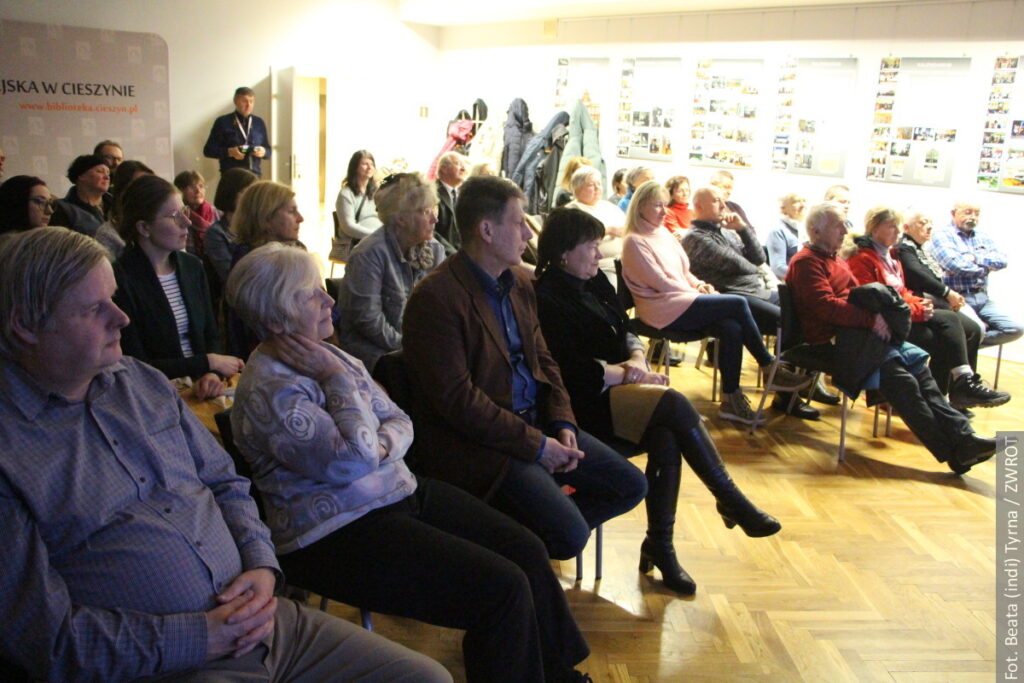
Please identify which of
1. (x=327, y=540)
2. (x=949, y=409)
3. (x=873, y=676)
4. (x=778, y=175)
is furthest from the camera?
(x=778, y=175)

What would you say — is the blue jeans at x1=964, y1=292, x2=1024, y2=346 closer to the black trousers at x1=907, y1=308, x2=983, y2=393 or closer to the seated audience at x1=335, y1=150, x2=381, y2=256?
the black trousers at x1=907, y1=308, x2=983, y2=393

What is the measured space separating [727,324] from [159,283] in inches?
123

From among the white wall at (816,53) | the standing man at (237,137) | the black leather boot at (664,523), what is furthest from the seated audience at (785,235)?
the standing man at (237,137)

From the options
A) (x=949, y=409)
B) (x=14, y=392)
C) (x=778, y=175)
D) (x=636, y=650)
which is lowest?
(x=636, y=650)

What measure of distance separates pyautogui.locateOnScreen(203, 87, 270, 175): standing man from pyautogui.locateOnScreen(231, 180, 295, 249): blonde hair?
6092mm

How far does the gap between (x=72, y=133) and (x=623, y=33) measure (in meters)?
5.84

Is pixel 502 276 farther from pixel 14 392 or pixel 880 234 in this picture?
pixel 880 234

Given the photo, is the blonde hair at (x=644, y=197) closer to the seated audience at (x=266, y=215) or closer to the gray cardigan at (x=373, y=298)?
the gray cardigan at (x=373, y=298)

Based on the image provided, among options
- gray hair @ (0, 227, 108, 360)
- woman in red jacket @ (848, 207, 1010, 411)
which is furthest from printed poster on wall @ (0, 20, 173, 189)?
gray hair @ (0, 227, 108, 360)

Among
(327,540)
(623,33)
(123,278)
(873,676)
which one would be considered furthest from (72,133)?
(873,676)

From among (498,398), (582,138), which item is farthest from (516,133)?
(498,398)

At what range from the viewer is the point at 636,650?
8.84 ft

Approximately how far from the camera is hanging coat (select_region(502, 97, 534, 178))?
31.1ft

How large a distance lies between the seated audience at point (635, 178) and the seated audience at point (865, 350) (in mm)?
2111
